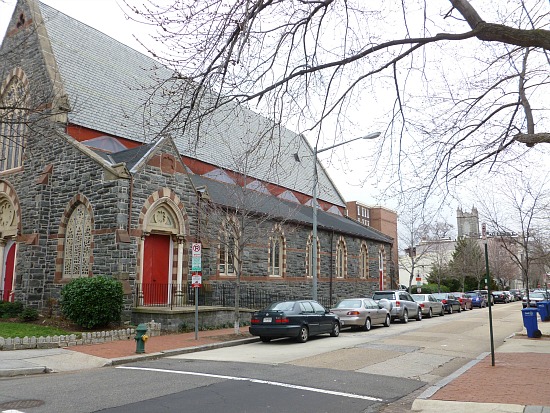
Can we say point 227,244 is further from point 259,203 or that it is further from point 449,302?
point 449,302

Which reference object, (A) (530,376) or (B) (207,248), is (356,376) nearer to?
(A) (530,376)

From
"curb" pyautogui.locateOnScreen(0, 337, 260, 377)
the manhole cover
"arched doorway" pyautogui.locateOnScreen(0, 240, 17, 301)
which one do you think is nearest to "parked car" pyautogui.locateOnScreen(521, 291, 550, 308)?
"curb" pyautogui.locateOnScreen(0, 337, 260, 377)

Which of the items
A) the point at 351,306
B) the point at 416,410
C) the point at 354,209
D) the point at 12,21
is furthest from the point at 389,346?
the point at 354,209

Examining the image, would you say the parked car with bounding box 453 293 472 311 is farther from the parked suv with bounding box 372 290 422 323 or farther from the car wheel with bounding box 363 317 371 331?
the car wheel with bounding box 363 317 371 331

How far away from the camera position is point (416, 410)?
7.46 meters

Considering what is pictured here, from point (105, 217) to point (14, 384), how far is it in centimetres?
887

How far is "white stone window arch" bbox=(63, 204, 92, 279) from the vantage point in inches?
725

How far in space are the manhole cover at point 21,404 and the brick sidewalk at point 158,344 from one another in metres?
4.92

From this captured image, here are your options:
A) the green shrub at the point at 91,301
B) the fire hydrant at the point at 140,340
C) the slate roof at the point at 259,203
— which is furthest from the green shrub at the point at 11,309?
the slate roof at the point at 259,203

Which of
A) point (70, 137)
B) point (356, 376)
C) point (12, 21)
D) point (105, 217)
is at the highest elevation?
point (12, 21)

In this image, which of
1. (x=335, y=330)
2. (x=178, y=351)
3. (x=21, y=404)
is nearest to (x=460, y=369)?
(x=178, y=351)

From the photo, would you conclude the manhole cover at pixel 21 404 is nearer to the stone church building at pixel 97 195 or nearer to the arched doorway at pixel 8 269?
the stone church building at pixel 97 195

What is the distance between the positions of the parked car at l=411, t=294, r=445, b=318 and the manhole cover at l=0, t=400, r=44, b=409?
24640mm

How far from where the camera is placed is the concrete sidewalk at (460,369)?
764 centimetres
